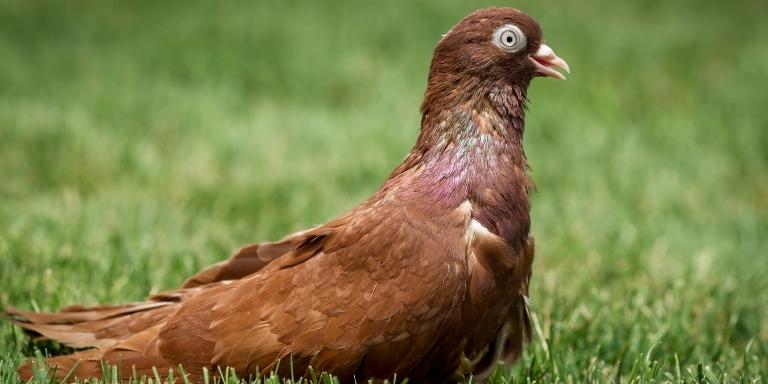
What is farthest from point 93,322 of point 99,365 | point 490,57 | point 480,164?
point 490,57

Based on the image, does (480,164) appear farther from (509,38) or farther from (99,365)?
(99,365)

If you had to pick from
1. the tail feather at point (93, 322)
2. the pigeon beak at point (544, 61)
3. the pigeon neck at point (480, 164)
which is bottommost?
the tail feather at point (93, 322)

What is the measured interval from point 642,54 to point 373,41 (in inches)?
86.2

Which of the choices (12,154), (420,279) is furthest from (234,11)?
(420,279)

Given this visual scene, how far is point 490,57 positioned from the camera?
293cm

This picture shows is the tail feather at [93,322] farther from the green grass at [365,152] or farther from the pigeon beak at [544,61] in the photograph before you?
the pigeon beak at [544,61]

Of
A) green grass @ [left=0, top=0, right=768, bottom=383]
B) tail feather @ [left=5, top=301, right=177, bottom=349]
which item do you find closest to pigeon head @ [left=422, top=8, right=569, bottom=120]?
green grass @ [left=0, top=0, right=768, bottom=383]

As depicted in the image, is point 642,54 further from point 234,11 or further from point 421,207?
point 421,207

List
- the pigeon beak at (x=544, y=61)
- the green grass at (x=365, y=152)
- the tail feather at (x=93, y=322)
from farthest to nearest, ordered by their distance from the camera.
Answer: the green grass at (x=365, y=152) < the tail feather at (x=93, y=322) < the pigeon beak at (x=544, y=61)

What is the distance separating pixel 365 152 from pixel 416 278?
3.43 metres

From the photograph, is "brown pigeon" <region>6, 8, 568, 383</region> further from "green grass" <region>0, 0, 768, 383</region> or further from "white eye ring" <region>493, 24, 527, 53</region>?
"green grass" <region>0, 0, 768, 383</region>

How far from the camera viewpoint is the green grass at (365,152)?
3971 mm

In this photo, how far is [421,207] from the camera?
2852 mm

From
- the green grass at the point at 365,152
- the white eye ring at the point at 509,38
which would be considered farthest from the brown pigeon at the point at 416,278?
the green grass at the point at 365,152
